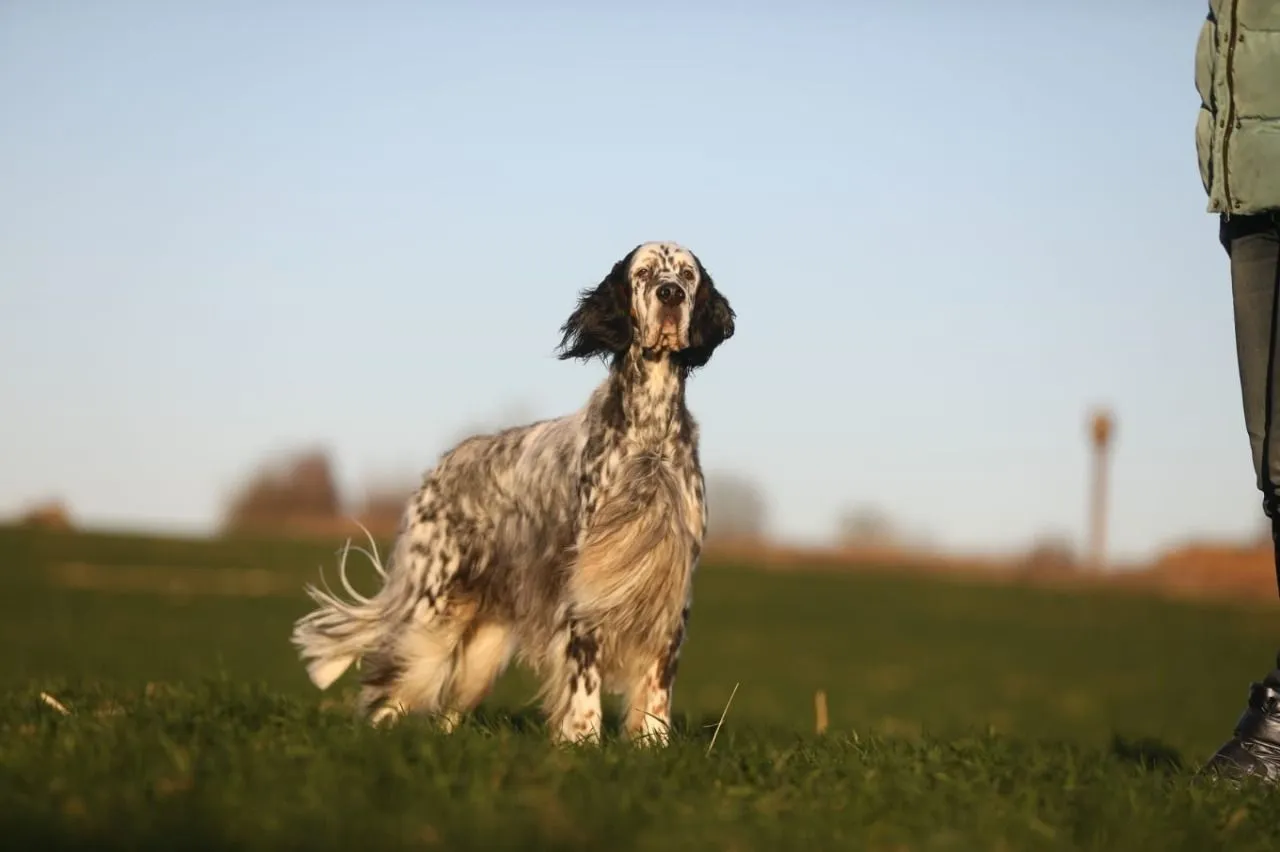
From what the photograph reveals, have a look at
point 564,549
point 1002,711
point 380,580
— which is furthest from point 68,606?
point 564,549

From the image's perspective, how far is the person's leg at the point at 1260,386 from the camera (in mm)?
6996

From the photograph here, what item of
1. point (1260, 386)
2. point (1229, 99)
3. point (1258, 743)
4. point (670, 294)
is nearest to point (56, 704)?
point (670, 294)

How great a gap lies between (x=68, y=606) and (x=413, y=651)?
27.7m

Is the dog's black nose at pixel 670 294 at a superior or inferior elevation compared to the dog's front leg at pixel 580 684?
superior

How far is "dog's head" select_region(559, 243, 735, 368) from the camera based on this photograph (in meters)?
7.70

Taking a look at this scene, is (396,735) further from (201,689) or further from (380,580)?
(380,580)

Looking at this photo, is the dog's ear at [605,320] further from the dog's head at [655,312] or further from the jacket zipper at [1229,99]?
the jacket zipper at [1229,99]

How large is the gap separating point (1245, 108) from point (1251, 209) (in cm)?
39

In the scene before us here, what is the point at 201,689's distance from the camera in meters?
8.03

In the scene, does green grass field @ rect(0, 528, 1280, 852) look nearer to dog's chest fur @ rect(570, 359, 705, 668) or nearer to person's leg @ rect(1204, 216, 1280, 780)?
person's leg @ rect(1204, 216, 1280, 780)

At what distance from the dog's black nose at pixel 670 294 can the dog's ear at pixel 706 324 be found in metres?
0.11

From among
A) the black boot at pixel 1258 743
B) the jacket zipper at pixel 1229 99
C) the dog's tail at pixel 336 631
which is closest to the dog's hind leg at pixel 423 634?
the dog's tail at pixel 336 631

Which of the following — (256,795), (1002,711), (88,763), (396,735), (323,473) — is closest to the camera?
(256,795)

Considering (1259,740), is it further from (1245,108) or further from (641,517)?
(641,517)
